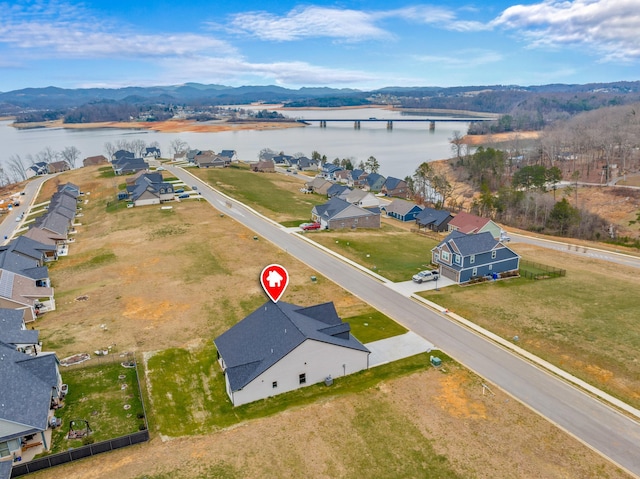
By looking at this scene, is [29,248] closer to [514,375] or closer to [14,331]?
[14,331]

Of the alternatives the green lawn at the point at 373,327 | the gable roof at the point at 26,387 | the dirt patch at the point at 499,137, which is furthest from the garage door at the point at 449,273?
the dirt patch at the point at 499,137

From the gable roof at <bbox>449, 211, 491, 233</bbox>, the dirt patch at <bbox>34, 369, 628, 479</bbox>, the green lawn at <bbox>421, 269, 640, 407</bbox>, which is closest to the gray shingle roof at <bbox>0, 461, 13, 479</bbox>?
the dirt patch at <bbox>34, 369, 628, 479</bbox>

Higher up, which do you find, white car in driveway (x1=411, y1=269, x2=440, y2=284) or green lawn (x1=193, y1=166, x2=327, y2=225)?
green lawn (x1=193, y1=166, x2=327, y2=225)

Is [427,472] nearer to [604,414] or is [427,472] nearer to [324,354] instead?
[324,354]

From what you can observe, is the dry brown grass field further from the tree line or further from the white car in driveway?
the tree line

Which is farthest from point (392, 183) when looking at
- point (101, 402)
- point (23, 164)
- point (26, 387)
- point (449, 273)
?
point (23, 164)

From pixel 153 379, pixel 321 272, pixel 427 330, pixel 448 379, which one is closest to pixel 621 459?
pixel 448 379

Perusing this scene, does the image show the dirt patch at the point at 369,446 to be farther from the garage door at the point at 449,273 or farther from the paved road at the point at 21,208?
the paved road at the point at 21,208
